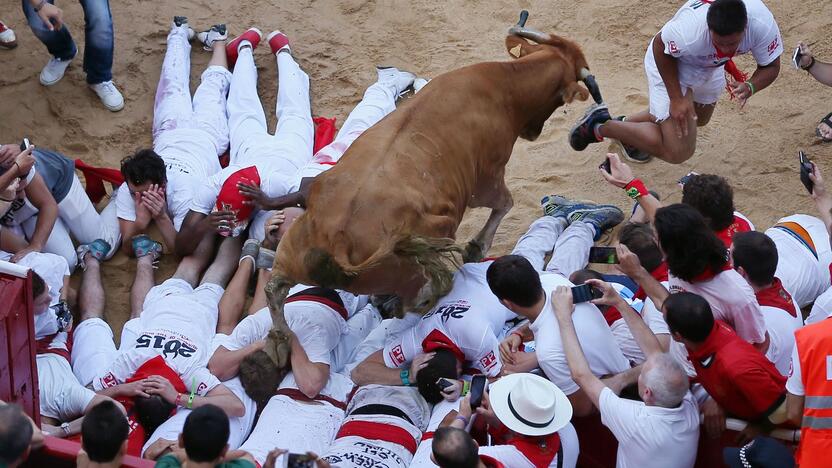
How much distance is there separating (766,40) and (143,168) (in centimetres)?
419

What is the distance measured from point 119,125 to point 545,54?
362 centimetres

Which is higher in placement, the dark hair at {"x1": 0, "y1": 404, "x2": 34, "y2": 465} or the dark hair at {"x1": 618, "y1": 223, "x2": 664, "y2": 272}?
the dark hair at {"x1": 0, "y1": 404, "x2": 34, "y2": 465}

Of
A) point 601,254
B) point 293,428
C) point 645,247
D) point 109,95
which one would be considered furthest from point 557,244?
point 109,95

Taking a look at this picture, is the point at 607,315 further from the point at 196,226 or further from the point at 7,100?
the point at 7,100

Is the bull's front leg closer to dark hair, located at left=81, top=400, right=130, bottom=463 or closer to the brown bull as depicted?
the brown bull

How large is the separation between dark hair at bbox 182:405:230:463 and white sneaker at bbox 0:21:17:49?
5.72 metres

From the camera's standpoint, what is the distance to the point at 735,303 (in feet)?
14.2

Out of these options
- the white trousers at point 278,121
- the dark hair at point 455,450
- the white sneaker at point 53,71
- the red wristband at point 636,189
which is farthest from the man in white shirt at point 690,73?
the white sneaker at point 53,71

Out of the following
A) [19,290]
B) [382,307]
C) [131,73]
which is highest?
[19,290]

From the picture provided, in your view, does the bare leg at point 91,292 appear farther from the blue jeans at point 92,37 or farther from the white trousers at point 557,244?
the white trousers at point 557,244

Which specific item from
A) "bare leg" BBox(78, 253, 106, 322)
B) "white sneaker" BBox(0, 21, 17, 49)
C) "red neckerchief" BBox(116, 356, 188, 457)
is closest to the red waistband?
"red neckerchief" BBox(116, 356, 188, 457)

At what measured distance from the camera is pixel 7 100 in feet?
25.8

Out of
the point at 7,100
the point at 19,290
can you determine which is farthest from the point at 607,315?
the point at 7,100

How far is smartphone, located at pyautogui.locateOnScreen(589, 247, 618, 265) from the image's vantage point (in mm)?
6102
